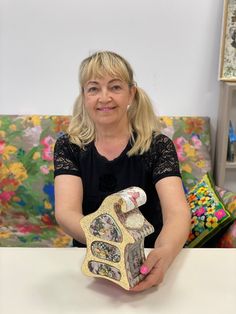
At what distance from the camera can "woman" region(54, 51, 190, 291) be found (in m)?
1.45

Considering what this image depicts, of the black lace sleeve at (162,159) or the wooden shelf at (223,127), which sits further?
the wooden shelf at (223,127)

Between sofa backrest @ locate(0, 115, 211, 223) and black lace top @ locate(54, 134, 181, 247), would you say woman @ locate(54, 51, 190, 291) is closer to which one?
black lace top @ locate(54, 134, 181, 247)

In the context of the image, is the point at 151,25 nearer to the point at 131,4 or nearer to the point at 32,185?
the point at 131,4

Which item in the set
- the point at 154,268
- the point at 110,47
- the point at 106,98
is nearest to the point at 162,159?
the point at 106,98

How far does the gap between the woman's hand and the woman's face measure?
58cm

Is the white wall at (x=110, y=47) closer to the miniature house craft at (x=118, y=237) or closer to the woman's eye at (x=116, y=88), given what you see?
the woman's eye at (x=116, y=88)

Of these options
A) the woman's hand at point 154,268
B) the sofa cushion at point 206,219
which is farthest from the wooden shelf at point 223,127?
the woman's hand at point 154,268

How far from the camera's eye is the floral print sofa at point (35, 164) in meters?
2.34

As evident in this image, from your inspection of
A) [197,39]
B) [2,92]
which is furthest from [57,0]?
[197,39]

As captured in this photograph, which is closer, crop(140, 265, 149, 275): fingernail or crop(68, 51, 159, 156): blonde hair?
crop(140, 265, 149, 275): fingernail

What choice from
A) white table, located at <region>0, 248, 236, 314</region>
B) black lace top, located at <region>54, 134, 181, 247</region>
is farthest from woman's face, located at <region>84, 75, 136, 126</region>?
white table, located at <region>0, 248, 236, 314</region>

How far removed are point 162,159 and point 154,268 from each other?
566 millimetres

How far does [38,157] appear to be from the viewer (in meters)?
2.35

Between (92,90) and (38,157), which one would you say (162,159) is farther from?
(38,157)
